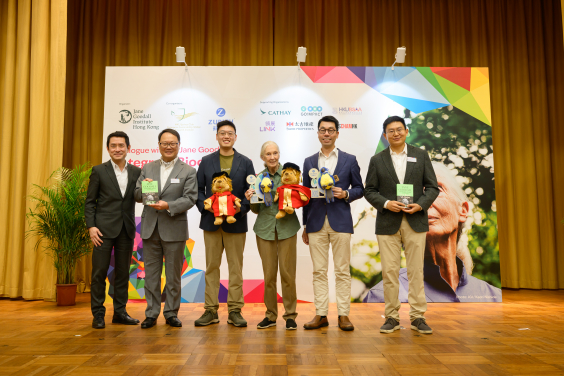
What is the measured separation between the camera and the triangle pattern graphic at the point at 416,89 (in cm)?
498

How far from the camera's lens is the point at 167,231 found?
3305 millimetres

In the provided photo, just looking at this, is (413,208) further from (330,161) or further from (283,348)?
(283,348)

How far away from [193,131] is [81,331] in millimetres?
2613

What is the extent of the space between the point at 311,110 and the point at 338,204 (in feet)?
6.74

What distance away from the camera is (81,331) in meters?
3.13

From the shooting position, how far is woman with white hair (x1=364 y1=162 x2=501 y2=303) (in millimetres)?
4754

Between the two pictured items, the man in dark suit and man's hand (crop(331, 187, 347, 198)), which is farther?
the man in dark suit

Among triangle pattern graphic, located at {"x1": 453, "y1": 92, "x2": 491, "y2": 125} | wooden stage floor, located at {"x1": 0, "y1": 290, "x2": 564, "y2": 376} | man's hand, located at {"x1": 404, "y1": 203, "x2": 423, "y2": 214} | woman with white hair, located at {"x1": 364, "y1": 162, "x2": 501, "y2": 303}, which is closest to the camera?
wooden stage floor, located at {"x1": 0, "y1": 290, "x2": 564, "y2": 376}

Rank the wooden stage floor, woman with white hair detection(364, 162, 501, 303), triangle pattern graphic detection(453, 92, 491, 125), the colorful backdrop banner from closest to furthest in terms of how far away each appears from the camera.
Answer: the wooden stage floor, woman with white hair detection(364, 162, 501, 303), the colorful backdrop banner, triangle pattern graphic detection(453, 92, 491, 125)

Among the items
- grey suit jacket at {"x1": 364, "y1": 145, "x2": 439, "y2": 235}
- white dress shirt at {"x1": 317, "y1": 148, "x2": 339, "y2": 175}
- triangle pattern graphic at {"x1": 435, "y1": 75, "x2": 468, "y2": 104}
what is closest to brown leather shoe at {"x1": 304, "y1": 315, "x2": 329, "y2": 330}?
grey suit jacket at {"x1": 364, "y1": 145, "x2": 439, "y2": 235}

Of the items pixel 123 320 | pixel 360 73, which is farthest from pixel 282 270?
pixel 360 73

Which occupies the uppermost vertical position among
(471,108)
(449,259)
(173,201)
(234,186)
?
(471,108)

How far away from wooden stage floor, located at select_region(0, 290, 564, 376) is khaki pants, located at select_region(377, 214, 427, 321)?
0.20 metres

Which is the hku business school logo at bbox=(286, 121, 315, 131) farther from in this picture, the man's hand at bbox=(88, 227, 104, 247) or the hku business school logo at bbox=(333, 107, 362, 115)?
the man's hand at bbox=(88, 227, 104, 247)
